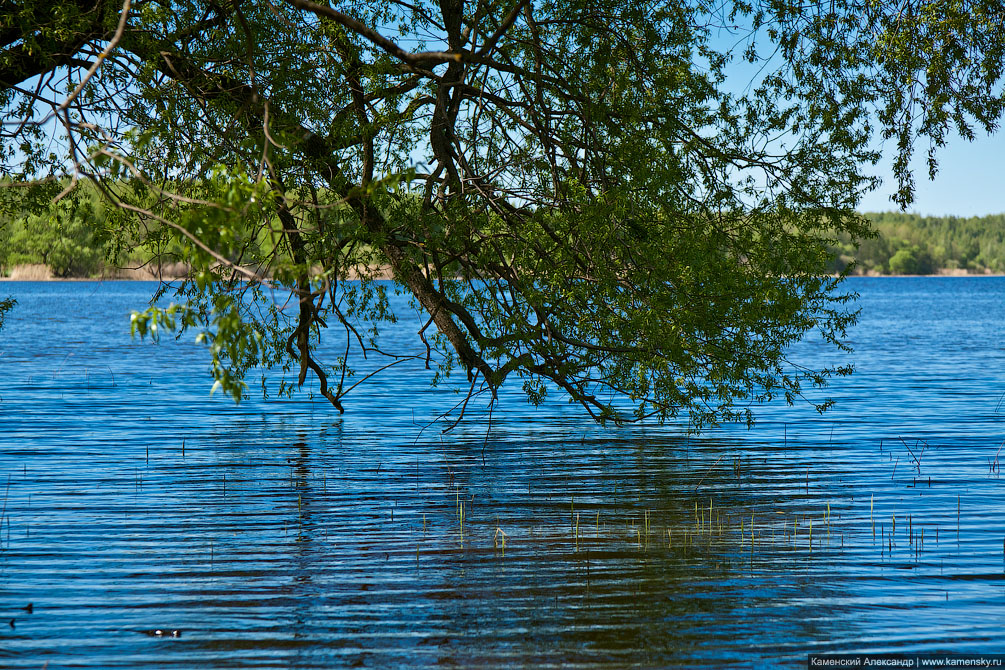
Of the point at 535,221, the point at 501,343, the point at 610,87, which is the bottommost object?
the point at 501,343

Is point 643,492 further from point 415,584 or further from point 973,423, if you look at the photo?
point 973,423

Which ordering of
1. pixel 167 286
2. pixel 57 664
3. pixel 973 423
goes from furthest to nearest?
1. pixel 973 423
2. pixel 167 286
3. pixel 57 664

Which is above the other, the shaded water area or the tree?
the tree

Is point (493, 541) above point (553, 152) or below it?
below

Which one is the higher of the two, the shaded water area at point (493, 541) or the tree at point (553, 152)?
the tree at point (553, 152)

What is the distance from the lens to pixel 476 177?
11469 mm

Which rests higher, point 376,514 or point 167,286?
point 167,286

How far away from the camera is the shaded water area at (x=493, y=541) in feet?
25.0

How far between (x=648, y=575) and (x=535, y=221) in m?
4.22

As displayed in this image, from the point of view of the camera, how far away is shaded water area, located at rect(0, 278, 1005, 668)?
25.0ft

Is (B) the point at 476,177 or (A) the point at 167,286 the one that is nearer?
(B) the point at 476,177

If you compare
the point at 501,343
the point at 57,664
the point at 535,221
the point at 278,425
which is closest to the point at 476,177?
the point at 535,221

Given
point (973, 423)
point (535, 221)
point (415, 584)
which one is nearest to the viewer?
point (415, 584)

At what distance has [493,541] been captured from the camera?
1061 cm
